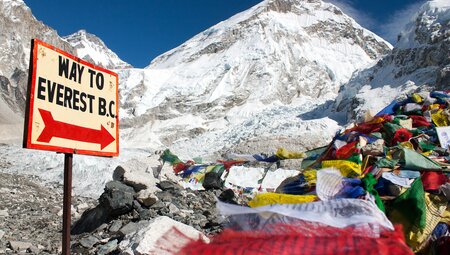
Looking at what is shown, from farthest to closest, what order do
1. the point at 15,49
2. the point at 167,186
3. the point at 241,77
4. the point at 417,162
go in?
the point at 15,49 → the point at 241,77 → the point at 167,186 → the point at 417,162

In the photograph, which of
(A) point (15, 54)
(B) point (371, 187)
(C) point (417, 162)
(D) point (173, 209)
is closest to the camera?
(B) point (371, 187)

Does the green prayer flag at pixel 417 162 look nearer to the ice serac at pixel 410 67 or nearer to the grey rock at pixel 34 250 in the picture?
the grey rock at pixel 34 250

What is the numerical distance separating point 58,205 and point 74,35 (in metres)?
123

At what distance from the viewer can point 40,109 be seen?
240cm

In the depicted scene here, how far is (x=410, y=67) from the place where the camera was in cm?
3297

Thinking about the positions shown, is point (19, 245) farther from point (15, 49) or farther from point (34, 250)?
point (15, 49)

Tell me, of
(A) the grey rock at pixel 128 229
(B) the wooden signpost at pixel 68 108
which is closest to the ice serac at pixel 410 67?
(A) the grey rock at pixel 128 229

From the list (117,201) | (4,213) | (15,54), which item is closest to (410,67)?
(117,201)

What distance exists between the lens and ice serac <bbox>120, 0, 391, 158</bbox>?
4622 cm

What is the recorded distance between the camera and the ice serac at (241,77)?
4622cm

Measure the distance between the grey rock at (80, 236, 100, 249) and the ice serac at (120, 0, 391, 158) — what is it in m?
28.0

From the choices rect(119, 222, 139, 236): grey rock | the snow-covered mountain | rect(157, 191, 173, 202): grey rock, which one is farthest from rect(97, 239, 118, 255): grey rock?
the snow-covered mountain

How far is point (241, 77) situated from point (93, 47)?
7642cm

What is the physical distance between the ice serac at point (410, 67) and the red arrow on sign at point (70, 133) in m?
26.8
